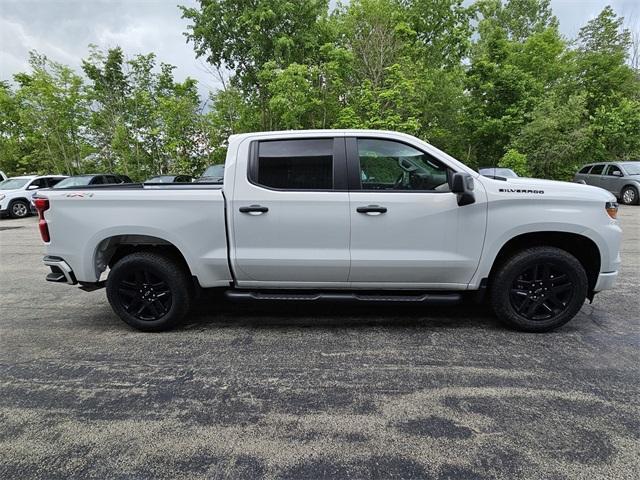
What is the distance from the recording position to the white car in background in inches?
582

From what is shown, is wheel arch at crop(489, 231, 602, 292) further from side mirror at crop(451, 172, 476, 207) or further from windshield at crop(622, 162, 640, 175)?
windshield at crop(622, 162, 640, 175)

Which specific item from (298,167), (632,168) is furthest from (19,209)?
(632,168)

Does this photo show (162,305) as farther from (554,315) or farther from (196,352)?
(554,315)

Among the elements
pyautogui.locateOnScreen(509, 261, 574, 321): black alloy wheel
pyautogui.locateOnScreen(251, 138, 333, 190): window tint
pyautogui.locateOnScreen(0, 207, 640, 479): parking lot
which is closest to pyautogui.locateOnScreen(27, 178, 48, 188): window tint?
pyautogui.locateOnScreen(0, 207, 640, 479): parking lot

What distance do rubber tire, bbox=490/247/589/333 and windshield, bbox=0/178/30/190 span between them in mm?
18052

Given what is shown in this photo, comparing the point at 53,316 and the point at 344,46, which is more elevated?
the point at 344,46

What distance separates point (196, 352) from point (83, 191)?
1894 mm

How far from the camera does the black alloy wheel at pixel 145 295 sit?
12.6 feet

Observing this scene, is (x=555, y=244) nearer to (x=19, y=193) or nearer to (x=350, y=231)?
(x=350, y=231)

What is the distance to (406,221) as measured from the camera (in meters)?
3.54

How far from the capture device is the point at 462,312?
14.0 feet

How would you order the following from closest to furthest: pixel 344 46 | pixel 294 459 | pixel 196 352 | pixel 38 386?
1. pixel 294 459
2. pixel 38 386
3. pixel 196 352
4. pixel 344 46

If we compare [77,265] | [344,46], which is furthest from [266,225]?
→ [344,46]

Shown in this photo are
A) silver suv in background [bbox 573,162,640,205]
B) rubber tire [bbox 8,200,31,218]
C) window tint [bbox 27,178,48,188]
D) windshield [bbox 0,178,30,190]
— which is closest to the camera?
silver suv in background [bbox 573,162,640,205]
